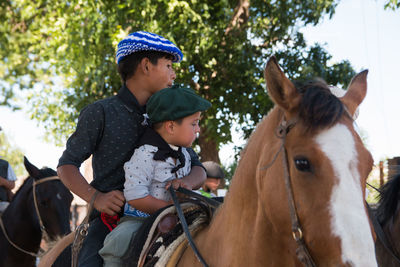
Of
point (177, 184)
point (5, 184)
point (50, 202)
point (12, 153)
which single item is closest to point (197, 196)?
point (177, 184)

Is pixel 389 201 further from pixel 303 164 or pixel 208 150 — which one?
pixel 208 150

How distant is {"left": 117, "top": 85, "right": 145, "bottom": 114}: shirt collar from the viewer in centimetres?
277

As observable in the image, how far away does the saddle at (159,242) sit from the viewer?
2.24 meters

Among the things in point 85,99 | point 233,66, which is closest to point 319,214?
point 233,66

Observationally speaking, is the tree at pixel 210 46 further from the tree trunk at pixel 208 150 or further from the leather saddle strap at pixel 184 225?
the leather saddle strap at pixel 184 225

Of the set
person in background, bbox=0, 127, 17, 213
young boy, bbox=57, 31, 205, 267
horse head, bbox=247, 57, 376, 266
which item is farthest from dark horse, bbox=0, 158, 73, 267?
horse head, bbox=247, 57, 376, 266

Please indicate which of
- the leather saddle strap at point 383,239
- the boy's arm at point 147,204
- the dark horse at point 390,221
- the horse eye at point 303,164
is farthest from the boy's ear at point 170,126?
the dark horse at point 390,221

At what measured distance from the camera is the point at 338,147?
156cm

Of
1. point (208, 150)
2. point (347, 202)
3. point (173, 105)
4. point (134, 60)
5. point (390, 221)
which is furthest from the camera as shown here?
point (208, 150)

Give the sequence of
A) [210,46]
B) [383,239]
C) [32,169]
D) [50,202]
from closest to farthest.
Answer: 1. [383,239]
2. [50,202]
3. [32,169]
4. [210,46]

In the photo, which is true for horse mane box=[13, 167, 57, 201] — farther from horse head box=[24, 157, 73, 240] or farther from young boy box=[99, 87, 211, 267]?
young boy box=[99, 87, 211, 267]

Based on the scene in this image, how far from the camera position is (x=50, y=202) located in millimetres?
5832

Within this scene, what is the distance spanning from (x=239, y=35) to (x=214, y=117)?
1.78 meters

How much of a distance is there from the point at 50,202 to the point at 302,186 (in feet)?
15.9
